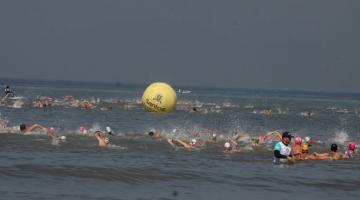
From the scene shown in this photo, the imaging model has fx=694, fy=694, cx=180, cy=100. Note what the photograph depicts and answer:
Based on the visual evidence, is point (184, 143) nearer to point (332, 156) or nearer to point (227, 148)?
point (227, 148)

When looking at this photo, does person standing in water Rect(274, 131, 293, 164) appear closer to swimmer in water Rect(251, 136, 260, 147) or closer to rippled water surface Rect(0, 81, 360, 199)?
rippled water surface Rect(0, 81, 360, 199)

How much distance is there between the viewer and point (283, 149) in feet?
54.9

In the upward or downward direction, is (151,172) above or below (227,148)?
below

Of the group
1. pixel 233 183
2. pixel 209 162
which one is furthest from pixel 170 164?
pixel 233 183

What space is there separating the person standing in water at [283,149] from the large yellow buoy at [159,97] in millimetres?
14922

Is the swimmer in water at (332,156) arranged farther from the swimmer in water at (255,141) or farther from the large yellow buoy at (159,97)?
the large yellow buoy at (159,97)

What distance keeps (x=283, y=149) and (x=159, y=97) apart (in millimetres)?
15994

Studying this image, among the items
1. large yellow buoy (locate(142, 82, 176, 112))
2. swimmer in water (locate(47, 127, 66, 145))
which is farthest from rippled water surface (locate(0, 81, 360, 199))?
large yellow buoy (locate(142, 82, 176, 112))

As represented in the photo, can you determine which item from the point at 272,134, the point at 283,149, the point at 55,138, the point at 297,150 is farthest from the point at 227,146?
the point at 55,138

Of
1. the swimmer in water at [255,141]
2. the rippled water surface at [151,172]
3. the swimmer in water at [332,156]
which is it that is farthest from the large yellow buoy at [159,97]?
the swimmer in water at [332,156]

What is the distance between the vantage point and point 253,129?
32.6 meters

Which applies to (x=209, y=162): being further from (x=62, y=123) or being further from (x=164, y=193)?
(x=62, y=123)

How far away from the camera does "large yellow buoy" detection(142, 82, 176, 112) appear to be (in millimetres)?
31625

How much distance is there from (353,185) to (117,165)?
211 inches
